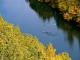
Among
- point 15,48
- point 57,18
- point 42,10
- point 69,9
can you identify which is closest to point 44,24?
point 57,18

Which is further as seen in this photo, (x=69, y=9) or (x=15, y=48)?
(x=69, y=9)

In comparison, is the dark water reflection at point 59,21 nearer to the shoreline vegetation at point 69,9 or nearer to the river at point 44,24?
the river at point 44,24

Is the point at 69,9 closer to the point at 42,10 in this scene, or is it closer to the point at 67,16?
the point at 67,16

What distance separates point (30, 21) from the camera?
30.5 m

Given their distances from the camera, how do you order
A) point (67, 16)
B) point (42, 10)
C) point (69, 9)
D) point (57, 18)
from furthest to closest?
point (42, 10) < point (57, 18) < point (69, 9) < point (67, 16)

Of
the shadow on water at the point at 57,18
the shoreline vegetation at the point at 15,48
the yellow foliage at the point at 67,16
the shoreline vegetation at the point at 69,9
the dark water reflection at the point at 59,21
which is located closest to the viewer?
the shoreline vegetation at the point at 15,48

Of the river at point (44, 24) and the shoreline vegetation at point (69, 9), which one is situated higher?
the shoreline vegetation at point (69, 9)

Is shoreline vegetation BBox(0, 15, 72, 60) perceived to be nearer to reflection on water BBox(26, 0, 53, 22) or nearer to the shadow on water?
the shadow on water

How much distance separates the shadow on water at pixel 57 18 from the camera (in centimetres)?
2644

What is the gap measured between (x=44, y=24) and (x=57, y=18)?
2613mm

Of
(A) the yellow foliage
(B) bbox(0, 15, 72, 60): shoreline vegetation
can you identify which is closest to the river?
(A) the yellow foliage

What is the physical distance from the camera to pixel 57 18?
105 ft

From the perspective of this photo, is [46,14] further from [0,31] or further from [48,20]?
[0,31]

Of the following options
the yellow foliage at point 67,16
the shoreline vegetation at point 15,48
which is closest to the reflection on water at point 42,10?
the yellow foliage at point 67,16
